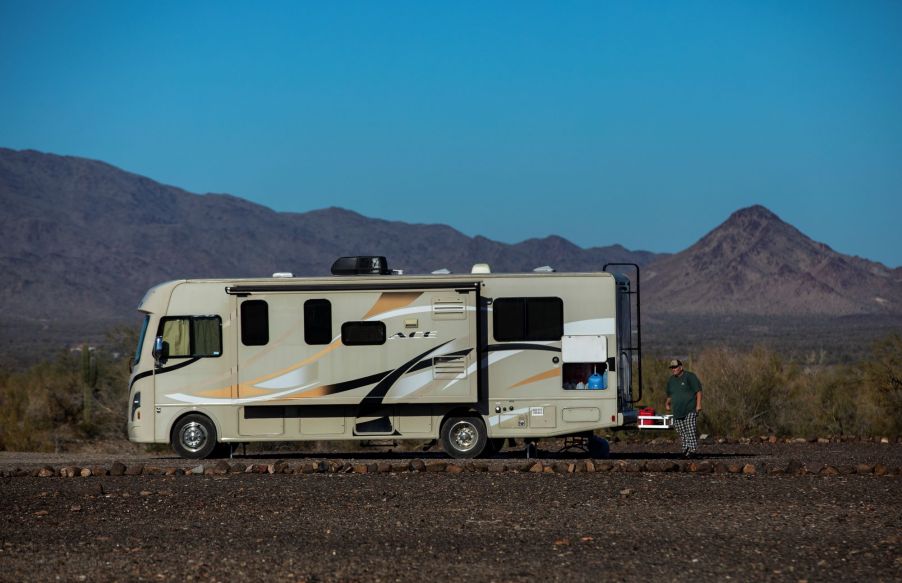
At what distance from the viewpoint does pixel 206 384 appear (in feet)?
62.0

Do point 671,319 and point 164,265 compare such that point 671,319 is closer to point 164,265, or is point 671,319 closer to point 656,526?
point 164,265

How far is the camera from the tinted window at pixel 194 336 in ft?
61.9

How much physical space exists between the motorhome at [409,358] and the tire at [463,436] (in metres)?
0.01

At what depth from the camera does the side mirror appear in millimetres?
19000

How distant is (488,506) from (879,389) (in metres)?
14.7

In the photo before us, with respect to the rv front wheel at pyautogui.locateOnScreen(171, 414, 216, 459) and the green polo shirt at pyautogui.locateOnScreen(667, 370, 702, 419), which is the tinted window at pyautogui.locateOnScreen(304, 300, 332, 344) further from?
the green polo shirt at pyautogui.locateOnScreen(667, 370, 702, 419)

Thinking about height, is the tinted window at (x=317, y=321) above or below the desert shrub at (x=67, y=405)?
above

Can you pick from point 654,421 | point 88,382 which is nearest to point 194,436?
point 654,421

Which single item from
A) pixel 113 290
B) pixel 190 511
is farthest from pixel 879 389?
pixel 113 290

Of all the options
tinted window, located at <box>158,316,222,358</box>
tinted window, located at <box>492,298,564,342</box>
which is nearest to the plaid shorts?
tinted window, located at <box>492,298,564,342</box>

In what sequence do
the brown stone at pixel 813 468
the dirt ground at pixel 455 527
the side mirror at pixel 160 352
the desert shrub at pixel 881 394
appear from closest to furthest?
1. the dirt ground at pixel 455 527
2. the brown stone at pixel 813 468
3. the side mirror at pixel 160 352
4. the desert shrub at pixel 881 394

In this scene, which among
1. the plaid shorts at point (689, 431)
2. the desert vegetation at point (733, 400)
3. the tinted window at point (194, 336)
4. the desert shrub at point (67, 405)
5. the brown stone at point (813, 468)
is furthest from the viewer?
the desert shrub at point (67, 405)

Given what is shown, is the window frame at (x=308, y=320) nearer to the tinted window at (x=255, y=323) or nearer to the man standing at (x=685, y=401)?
the tinted window at (x=255, y=323)

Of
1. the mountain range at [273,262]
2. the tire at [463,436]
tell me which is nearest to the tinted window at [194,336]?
the tire at [463,436]
